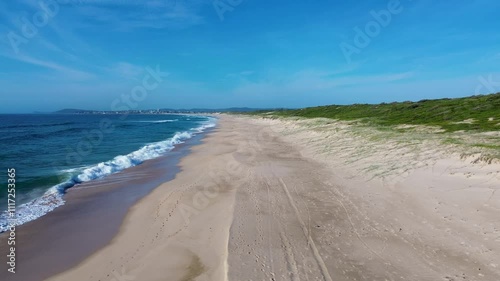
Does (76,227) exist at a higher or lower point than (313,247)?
lower

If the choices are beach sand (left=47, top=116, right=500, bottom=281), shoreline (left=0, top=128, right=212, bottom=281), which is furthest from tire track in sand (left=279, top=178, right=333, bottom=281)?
shoreline (left=0, top=128, right=212, bottom=281)

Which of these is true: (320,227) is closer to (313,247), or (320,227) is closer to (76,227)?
(313,247)

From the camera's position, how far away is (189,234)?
900 centimetres

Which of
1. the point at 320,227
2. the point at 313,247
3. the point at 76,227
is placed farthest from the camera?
the point at 76,227

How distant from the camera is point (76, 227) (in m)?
9.85

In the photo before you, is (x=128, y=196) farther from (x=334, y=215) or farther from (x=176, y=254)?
(x=334, y=215)

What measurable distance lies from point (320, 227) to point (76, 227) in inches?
309

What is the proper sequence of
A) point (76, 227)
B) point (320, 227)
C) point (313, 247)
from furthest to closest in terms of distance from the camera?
point (76, 227)
point (320, 227)
point (313, 247)

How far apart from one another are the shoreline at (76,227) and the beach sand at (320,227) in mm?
519

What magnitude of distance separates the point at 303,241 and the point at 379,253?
1891mm

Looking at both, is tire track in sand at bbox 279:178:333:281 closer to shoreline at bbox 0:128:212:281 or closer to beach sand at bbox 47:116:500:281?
beach sand at bbox 47:116:500:281

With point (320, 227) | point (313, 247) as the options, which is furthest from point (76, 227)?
point (320, 227)

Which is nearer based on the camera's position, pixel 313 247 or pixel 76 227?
pixel 313 247

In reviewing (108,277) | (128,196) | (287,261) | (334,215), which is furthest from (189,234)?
(128,196)
